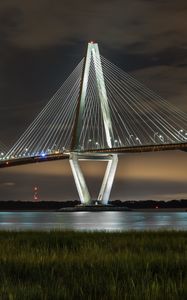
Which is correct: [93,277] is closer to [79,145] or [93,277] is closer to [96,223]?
[96,223]

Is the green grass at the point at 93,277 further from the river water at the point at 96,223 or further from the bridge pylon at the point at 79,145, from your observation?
the bridge pylon at the point at 79,145

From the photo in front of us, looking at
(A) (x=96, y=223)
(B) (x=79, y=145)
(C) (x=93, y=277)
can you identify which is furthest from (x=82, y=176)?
(C) (x=93, y=277)

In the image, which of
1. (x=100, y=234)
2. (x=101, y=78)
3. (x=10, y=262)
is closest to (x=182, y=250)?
(x=10, y=262)

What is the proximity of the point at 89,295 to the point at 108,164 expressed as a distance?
5465cm

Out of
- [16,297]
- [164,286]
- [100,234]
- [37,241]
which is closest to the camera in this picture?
[16,297]

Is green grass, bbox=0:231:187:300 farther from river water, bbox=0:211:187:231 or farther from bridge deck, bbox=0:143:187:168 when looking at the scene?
bridge deck, bbox=0:143:187:168

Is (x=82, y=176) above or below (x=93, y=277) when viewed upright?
above

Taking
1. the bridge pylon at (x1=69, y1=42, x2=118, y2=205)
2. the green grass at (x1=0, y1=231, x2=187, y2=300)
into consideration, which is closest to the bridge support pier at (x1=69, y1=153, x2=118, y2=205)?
the bridge pylon at (x1=69, y1=42, x2=118, y2=205)

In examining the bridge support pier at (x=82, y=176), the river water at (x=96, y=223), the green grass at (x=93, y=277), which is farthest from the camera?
the bridge support pier at (x=82, y=176)

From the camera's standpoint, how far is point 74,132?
2366 inches

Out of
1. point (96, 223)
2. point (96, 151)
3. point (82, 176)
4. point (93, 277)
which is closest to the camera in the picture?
point (93, 277)

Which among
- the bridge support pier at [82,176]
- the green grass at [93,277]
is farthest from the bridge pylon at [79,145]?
the green grass at [93,277]

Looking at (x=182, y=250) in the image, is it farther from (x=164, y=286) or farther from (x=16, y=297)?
(x=16, y=297)

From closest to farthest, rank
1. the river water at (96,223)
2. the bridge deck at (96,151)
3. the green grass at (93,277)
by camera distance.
A: the green grass at (93,277) < the river water at (96,223) < the bridge deck at (96,151)
